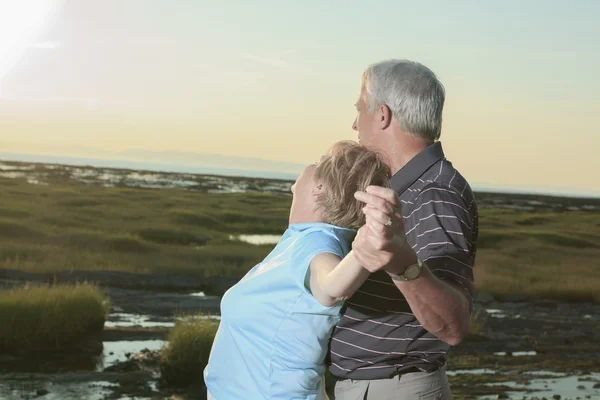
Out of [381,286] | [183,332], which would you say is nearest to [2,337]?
[183,332]

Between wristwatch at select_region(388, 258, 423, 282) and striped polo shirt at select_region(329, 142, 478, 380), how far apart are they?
377mm

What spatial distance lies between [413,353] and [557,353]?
13.7 m

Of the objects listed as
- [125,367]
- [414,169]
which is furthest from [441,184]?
[125,367]

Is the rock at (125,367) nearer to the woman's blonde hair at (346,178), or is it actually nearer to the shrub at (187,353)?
Answer: the shrub at (187,353)

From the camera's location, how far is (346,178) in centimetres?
227

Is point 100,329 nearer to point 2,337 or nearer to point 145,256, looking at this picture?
point 2,337

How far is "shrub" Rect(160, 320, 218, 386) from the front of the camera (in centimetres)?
1098

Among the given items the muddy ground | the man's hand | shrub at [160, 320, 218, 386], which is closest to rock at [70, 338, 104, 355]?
the muddy ground

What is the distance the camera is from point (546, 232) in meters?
38.8

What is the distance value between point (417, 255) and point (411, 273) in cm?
29

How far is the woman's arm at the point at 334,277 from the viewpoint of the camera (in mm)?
1968

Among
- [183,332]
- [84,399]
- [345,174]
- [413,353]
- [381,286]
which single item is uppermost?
[345,174]

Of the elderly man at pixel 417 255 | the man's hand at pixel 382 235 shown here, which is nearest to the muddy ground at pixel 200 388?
the elderly man at pixel 417 255

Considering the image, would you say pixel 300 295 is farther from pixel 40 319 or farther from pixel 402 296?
pixel 40 319
